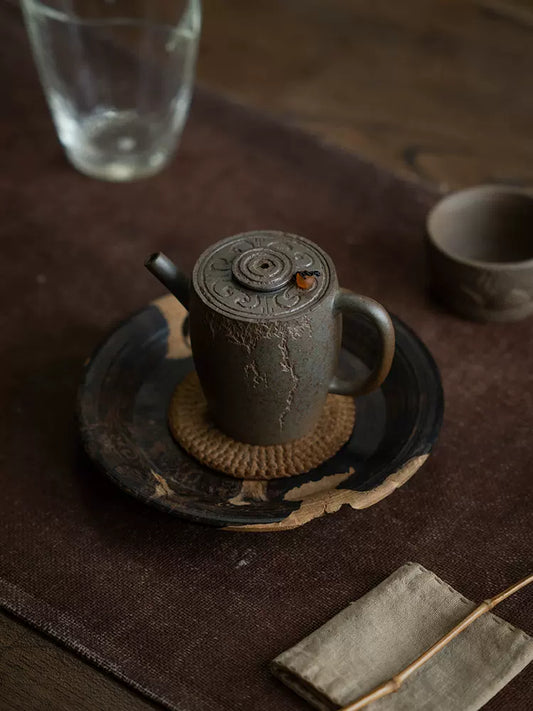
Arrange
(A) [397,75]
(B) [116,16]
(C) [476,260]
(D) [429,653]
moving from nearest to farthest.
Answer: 1. (D) [429,653]
2. (C) [476,260]
3. (B) [116,16]
4. (A) [397,75]

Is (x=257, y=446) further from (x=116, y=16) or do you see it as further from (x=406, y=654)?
(x=116, y=16)

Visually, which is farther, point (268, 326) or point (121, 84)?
point (121, 84)

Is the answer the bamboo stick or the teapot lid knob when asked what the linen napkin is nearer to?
the bamboo stick

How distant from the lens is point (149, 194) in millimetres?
1043

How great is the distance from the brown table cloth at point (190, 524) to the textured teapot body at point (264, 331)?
10 cm

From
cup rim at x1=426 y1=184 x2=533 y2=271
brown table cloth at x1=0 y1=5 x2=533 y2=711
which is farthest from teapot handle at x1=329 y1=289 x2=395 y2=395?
cup rim at x1=426 y1=184 x2=533 y2=271

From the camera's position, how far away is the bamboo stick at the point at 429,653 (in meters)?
0.55

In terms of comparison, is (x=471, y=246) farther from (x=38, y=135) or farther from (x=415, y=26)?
(x=415, y=26)

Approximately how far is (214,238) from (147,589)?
0.45 m

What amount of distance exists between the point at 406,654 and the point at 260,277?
262 millimetres

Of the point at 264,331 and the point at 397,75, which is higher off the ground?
the point at 264,331

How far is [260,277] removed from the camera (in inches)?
24.1

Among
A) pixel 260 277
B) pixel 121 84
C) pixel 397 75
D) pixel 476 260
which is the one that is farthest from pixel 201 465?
pixel 397 75

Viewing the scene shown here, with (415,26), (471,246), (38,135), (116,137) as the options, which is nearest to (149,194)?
(116,137)
